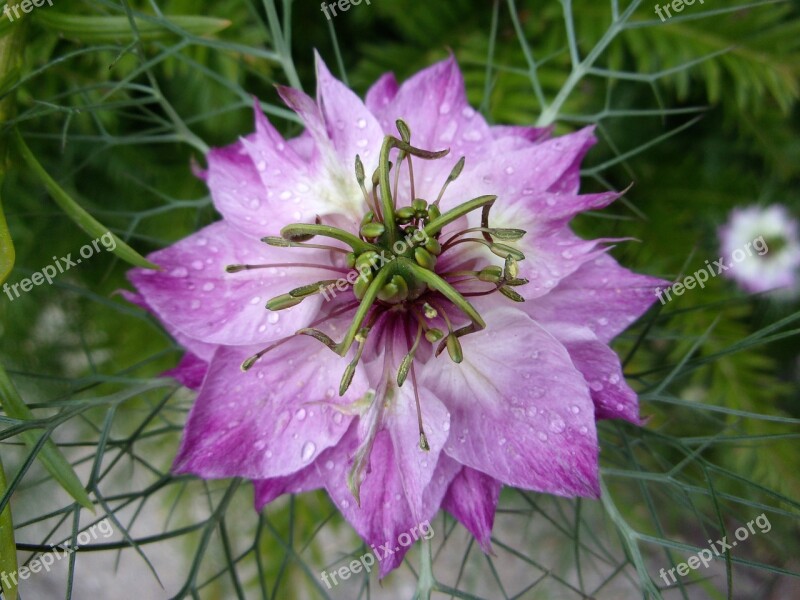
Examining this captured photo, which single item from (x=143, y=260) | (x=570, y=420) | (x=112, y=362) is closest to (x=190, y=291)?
(x=143, y=260)

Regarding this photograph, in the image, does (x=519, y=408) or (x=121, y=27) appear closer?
(x=519, y=408)

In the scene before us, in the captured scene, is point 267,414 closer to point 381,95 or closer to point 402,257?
point 402,257

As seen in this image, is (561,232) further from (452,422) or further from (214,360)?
(214,360)

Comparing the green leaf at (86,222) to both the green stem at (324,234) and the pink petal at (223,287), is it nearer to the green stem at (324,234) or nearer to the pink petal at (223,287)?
the pink petal at (223,287)

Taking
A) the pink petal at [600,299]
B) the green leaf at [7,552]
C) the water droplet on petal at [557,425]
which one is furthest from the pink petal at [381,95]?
the green leaf at [7,552]

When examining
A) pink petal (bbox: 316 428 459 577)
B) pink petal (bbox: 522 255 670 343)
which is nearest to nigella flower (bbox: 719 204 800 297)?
pink petal (bbox: 522 255 670 343)

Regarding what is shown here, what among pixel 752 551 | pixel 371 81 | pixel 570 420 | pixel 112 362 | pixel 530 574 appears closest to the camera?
Result: pixel 570 420

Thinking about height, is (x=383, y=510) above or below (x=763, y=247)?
above

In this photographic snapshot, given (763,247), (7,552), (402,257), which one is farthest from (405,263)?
(763,247)
